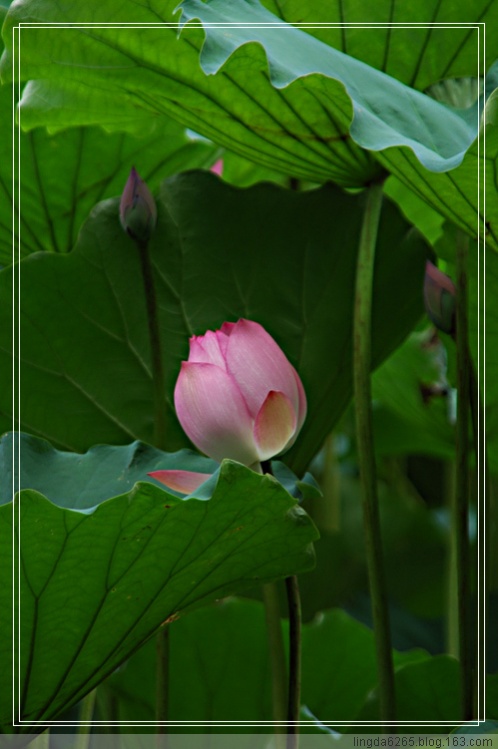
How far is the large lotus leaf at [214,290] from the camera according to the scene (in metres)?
0.66

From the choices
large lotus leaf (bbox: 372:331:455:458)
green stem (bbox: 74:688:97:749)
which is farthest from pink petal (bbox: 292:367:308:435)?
large lotus leaf (bbox: 372:331:455:458)

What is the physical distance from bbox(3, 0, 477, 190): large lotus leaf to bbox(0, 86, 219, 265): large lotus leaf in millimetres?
119

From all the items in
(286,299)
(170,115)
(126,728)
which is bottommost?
(126,728)

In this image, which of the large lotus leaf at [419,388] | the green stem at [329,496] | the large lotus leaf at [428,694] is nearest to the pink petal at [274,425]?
the large lotus leaf at [428,694]

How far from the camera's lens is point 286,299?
670mm

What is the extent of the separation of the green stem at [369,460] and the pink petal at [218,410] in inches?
4.1

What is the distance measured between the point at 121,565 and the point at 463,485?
0.23m

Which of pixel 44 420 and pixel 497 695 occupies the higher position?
pixel 44 420

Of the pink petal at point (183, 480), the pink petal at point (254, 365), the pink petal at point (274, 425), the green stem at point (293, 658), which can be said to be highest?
the pink petal at point (254, 365)

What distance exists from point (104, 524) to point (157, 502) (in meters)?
0.03

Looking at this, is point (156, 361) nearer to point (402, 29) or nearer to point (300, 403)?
point (300, 403)

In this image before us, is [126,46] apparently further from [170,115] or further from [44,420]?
[44,420]

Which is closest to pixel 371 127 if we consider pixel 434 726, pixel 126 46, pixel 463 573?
pixel 126 46

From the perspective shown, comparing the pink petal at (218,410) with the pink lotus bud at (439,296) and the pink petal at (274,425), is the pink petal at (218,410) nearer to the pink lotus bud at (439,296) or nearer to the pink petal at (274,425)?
the pink petal at (274,425)
